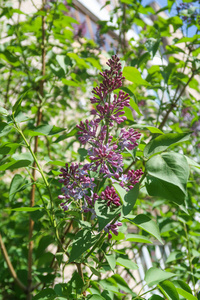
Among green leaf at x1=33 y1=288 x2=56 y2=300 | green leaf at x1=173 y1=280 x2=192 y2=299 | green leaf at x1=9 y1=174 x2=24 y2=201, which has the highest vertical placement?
green leaf at x1=9 y1=174 x2=24 y2=201

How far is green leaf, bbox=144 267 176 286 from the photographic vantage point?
0.73 meters

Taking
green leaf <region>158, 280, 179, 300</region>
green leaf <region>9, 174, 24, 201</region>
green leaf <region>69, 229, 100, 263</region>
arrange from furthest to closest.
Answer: green leaf <region>9, 174, 24, 201</region> → green leaf <region>158, 280, 179, 300</region> → green leaf <region>69, 229, 100, 263</region>

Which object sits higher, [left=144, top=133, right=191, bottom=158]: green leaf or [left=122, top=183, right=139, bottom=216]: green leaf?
[left=144, top=133, right=191, bottom=158]: green leaf

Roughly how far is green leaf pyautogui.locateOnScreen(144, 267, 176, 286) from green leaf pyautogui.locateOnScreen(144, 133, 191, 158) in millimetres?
390

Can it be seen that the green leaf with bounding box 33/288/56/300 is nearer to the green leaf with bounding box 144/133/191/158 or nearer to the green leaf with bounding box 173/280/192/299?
the green leaf with bounding box 173/280/192/299

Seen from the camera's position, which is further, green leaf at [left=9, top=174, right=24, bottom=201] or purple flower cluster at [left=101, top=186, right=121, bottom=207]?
green leaf at [left=9, top=174, right=24, bottom=201]

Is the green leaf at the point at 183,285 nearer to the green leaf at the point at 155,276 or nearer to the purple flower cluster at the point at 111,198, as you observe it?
the green leaf at the point at 155,276

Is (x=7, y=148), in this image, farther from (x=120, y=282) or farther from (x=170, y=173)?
(x=120, y=282)

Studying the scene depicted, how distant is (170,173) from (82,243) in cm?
26

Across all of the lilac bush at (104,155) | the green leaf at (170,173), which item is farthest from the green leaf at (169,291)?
the green leaf at (170,173)

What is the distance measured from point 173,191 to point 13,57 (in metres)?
1.22

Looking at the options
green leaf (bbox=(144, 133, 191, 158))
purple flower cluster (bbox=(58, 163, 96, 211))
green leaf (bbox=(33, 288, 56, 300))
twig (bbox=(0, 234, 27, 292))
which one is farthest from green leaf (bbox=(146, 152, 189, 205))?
twig (bbox=(0, 234, 27, 292))

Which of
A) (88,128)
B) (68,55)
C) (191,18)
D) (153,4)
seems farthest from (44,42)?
(153,4)

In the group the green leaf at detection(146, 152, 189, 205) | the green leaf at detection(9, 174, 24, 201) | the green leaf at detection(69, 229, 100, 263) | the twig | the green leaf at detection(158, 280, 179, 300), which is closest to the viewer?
the green leaf at detection(146, 152, 189, 205)
